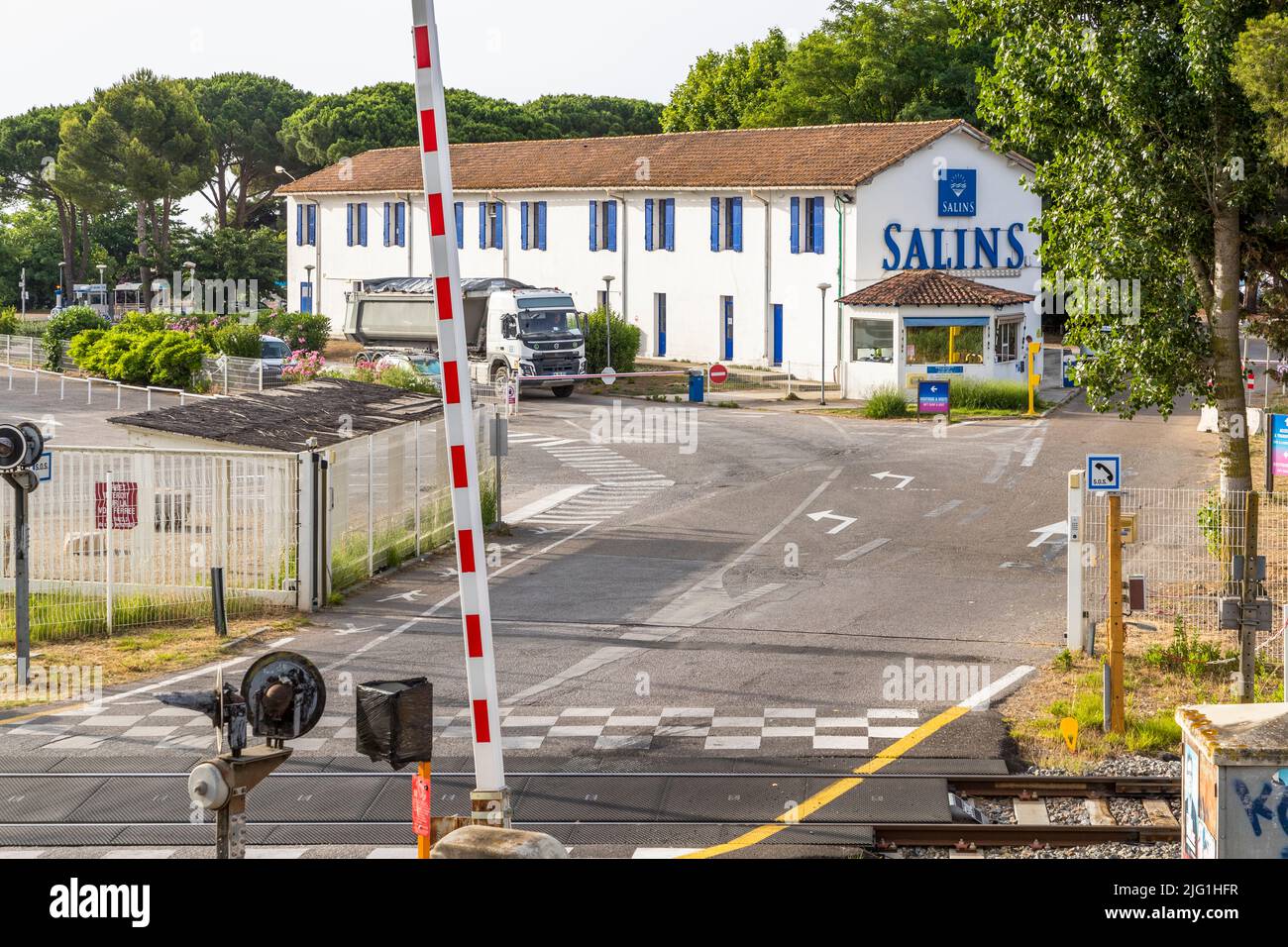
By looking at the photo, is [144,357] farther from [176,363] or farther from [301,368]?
[301,368]

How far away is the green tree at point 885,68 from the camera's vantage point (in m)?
61.7

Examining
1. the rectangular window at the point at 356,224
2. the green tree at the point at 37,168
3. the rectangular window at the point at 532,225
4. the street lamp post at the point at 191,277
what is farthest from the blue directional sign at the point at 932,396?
the green tree at the point at 37,168

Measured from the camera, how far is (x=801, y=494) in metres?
28.6

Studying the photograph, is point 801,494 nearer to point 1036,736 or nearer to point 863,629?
point 863,629

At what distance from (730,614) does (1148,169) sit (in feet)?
24.1

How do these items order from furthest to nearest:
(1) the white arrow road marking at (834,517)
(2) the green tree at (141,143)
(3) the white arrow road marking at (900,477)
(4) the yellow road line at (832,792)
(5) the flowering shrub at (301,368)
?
(2) the green tree at (141,143)
(5) the flowering shrub at (301,368)
(3) the white arrow road marking at (900,477)
(1) the white arrow road marking at (834,517)
(4) the yellow road line at (832,792)

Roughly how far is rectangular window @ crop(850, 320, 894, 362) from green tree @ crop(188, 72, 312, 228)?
53741 mm

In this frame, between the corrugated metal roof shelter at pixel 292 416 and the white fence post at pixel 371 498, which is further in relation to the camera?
the white fence post at pixel 371 498

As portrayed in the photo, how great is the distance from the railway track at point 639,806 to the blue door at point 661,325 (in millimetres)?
41116

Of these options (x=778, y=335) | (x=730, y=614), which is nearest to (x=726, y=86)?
(x=778, y=335)

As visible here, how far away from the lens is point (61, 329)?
164 feet

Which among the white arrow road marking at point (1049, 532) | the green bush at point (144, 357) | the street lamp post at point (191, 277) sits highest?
the street lamp post at point (191, 277)

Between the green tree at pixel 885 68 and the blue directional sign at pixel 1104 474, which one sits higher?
the green tree at pixel 885 68

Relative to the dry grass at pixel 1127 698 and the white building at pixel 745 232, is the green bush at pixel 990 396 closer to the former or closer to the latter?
the white building at pixel 745 232
